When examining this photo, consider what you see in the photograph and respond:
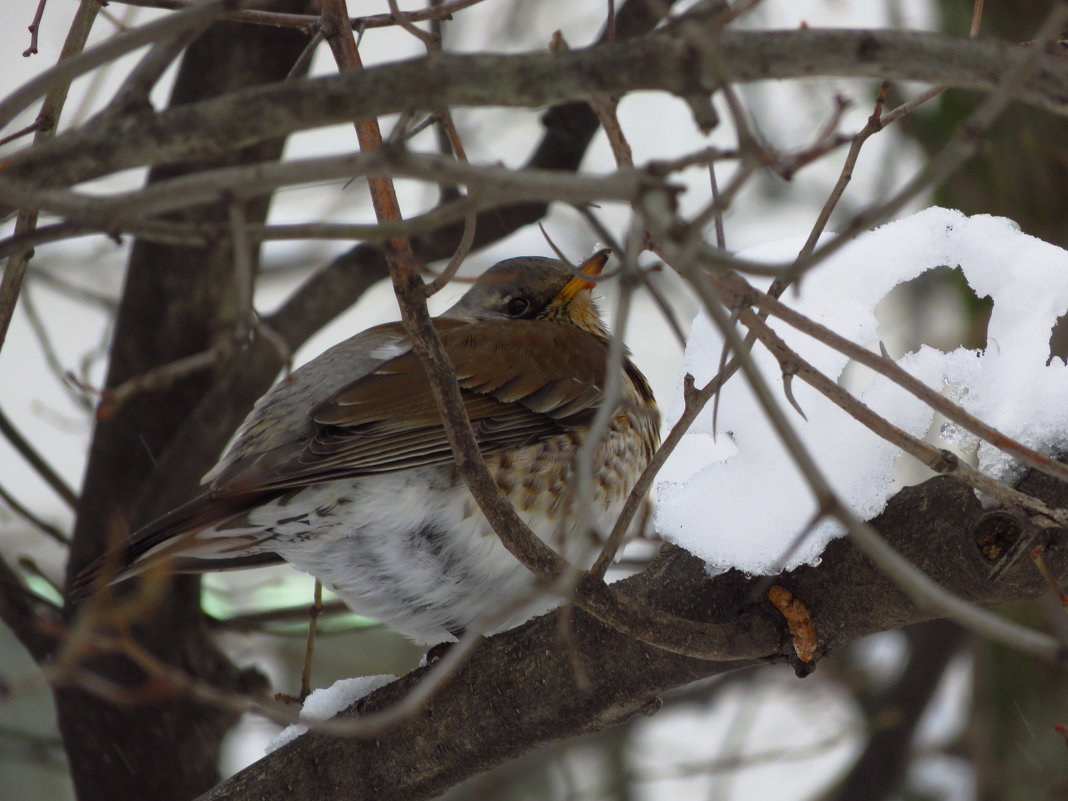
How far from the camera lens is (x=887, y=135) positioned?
562 centimetres

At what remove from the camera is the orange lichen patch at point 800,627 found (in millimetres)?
2385

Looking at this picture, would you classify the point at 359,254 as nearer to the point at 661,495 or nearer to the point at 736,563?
the point at 661,495

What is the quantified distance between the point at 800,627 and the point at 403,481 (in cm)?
114

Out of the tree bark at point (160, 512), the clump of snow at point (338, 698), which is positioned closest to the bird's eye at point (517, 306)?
the tree bark at point (160, 512)

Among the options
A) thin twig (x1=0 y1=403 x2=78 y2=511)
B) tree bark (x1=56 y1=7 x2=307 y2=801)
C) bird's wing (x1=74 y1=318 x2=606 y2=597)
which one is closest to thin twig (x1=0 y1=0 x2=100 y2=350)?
bird's wing (x1=74 y1=318 x2=606 y2=597)

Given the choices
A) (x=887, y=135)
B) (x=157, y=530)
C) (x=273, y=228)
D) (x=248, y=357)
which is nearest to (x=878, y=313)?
(x=887, y=135)

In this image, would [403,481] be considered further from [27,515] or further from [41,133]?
[27,515]

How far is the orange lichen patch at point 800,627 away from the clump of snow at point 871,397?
81 millimetres

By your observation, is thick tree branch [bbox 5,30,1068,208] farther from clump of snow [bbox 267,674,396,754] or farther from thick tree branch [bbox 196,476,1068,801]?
clump of snow [bbox 267,674,396,754]

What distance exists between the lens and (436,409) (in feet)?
10.3

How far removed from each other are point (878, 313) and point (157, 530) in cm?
421

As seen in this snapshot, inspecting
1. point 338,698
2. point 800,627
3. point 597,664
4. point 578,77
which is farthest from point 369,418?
point 578,77

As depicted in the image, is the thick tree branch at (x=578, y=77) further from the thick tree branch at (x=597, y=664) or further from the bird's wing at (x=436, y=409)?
the bird's wing at (x=436, y=409)

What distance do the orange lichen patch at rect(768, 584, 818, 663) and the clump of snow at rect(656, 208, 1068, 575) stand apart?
8 centimetres
